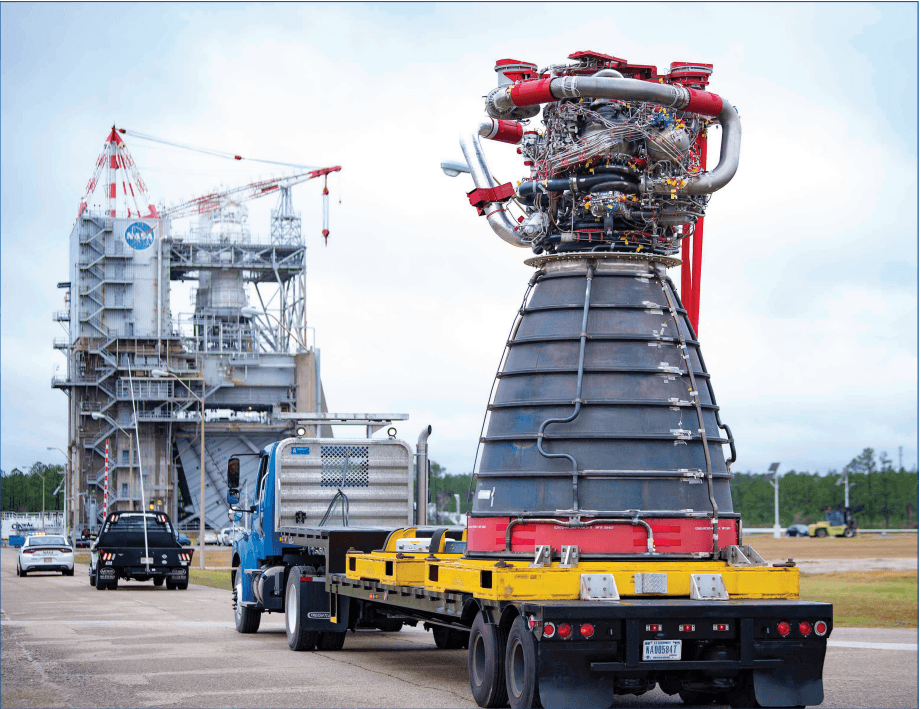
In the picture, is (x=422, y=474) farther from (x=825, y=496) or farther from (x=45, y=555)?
(x=825, y=496)

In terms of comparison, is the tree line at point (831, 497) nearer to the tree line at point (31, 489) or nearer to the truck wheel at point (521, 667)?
the tree line at point (31, 489)

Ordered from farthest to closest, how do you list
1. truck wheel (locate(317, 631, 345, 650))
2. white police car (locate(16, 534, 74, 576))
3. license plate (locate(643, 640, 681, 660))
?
white police car (locate(16, 534, 74, 576)) → truck wheel (locate(317, 631, 345, 650)) → license plate (locate(643, 640, 681, 660))

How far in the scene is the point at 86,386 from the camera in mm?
101812

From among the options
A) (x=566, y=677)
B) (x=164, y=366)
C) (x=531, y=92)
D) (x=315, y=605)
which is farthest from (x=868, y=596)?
(x=164, y=366)

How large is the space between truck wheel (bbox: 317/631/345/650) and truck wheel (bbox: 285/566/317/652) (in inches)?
5.1

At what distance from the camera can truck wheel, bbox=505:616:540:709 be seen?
38.2 ft

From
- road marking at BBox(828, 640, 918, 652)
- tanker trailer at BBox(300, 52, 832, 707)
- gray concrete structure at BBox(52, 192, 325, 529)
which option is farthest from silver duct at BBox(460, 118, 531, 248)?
gray concrete structure at BBox(52, 192, 325, 529)

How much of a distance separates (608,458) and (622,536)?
87 cm

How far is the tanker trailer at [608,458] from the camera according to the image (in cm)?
1200

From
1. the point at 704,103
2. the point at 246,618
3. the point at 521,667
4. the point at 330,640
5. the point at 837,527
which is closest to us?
the point at 521,667

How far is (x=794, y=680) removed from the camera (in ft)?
40.4

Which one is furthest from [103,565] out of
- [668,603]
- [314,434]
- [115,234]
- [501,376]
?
[115,234]

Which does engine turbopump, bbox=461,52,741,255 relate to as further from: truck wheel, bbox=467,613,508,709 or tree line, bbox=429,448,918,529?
tree line, bbox=429,448,918,529

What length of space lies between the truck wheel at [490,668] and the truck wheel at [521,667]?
134 millimetres
